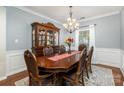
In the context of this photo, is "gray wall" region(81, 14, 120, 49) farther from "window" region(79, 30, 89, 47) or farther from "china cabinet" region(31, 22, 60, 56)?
"china cabinet" region(31, 22, 60, 56)

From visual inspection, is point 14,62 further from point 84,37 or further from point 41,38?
point 84,37

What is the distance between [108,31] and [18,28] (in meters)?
3.55

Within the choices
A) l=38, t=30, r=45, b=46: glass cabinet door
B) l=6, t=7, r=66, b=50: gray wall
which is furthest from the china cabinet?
l=6, t=7, r=66, b=50: gray wall

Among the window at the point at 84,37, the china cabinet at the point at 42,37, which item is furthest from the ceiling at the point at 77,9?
the window at the point at 84,37

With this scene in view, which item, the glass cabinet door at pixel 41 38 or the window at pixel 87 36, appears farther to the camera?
the window at pixel 87 36

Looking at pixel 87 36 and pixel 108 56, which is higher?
pixel 87 36

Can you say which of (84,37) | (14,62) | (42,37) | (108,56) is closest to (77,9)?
(42,37)

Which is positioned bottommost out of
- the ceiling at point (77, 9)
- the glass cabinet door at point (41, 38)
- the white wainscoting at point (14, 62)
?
the white wainscoting at point (14, 62)

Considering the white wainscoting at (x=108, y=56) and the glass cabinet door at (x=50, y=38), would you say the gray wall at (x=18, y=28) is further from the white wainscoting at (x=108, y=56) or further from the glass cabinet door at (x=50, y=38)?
the white wainscoting at (x=108, y=56)

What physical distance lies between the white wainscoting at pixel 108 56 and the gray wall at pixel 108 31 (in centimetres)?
18

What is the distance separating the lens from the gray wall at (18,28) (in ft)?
10.2

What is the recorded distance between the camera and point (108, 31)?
4375 millimetres
